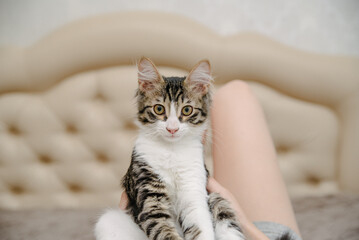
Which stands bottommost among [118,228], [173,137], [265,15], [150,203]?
[118,228]

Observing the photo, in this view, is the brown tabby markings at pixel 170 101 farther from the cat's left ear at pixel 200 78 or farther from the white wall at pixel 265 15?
the white wall at pixel 265 15

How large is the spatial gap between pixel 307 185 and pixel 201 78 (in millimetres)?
1335

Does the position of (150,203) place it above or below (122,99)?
below

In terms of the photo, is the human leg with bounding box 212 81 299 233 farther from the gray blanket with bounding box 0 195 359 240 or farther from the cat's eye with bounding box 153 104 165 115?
the cat's eye with bounding box 153 104 165 115

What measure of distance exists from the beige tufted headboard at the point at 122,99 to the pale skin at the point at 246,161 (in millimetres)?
480

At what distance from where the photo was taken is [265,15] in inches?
71.7

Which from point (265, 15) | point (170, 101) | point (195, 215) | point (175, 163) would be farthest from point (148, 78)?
point (265, 15)

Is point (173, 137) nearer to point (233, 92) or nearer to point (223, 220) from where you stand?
point (223, 220)

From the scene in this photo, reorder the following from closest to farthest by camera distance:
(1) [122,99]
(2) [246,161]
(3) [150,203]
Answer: (3) [150,203]
(2) [246,161]
(1) [122,99]

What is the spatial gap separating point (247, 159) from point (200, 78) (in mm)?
437

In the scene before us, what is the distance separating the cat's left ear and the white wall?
101cm

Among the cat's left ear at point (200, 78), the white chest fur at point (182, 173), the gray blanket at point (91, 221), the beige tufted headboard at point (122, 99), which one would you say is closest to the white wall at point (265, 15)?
the beige tufted headboard at point (122, 99)

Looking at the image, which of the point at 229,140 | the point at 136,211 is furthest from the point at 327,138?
the point at 136,211

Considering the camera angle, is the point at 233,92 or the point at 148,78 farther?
the point at 233,92
